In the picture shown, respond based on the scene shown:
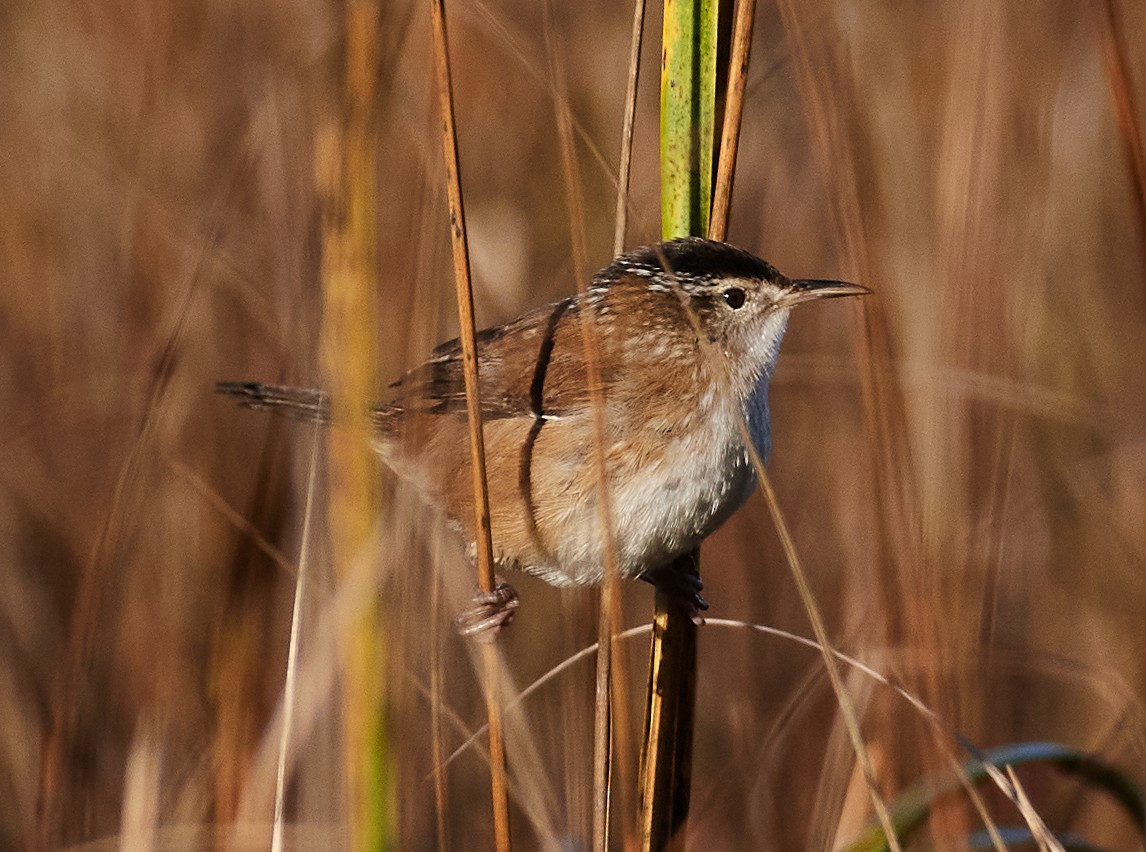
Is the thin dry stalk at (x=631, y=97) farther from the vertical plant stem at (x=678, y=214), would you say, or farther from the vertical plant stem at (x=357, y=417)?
the vertical plant stem at (x=357, y=417)

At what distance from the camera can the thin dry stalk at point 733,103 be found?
74.5 inches

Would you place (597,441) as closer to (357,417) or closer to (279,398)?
(357,417)

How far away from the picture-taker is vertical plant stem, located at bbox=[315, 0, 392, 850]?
57.2 inches

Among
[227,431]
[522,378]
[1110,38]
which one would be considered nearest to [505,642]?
[227,431]

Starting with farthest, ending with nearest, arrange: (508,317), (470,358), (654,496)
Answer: (508,317), (654,496), (470,358)

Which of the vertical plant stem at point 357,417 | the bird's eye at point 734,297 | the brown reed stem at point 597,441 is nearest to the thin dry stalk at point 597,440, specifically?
the brown reed stem at point 597,441

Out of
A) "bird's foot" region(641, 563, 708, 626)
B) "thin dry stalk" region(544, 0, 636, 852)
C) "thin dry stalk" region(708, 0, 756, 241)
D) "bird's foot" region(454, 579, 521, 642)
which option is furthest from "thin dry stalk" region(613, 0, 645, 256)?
"bird's foot" region(454, 579, 521, 642)

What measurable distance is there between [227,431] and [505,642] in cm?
→ 111

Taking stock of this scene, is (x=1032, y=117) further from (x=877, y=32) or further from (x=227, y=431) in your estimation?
(x=227, y=431)

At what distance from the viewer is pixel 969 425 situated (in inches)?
125

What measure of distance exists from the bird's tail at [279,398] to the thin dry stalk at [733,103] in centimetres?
101

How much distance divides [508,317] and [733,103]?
5.71 feet

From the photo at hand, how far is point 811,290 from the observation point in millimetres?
2533

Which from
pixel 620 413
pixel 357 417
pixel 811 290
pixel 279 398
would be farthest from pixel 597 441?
pixel 279 398
